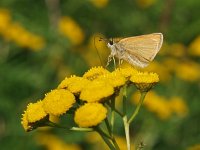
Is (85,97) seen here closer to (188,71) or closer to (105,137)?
(105,137)

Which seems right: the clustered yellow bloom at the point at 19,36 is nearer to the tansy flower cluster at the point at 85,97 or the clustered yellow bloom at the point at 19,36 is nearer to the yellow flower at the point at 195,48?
the yellow flower at the point at 195,48

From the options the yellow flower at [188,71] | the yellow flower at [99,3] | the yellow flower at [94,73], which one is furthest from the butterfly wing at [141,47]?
the yellow flower at [99,3]

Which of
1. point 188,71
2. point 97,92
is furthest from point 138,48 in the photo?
point 188,71

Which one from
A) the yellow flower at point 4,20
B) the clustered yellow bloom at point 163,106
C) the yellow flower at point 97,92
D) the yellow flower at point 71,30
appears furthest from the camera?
the yellow flower at point 71,30

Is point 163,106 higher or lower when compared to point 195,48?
lower

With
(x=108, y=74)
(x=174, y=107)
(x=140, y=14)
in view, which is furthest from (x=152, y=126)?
(x=108, y=74)

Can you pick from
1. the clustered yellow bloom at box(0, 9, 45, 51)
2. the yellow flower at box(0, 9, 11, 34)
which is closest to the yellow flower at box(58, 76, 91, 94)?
the clustered yellow bloom at box(0, 9, 45, 51)

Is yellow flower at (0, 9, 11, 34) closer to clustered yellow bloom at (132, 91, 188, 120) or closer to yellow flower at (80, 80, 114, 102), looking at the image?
clustered yellow bloom at (132, 91, 188, 120)

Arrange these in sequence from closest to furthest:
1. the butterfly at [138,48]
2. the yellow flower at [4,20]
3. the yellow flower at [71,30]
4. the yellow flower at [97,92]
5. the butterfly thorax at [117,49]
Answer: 1. the yellow flower at [97,92]
2. the butterfly at [138,48]
3. the butterfly thorax at [117,49]
4. the yellow flower at [4,20]
5. the yellow flower at [71,30]
